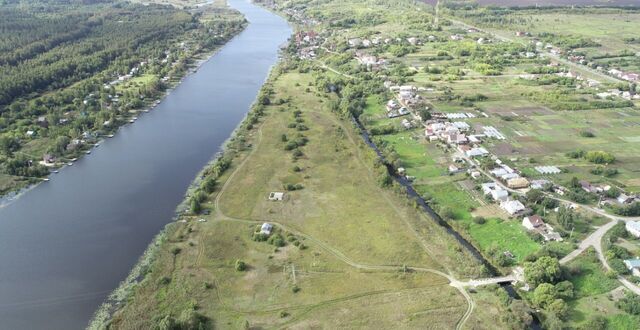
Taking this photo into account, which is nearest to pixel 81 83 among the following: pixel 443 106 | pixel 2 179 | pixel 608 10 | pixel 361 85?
pixel 2 179

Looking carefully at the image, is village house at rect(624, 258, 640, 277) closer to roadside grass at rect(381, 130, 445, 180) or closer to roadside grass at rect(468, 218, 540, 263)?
roadside grass at rect(468, 218, 540, 263)

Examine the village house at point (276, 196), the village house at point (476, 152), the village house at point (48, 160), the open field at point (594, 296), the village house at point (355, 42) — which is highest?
the village house at point (355, 42)

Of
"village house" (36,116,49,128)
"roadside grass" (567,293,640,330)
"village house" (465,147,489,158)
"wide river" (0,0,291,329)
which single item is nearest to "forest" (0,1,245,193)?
"village house" (36,116,49,128)

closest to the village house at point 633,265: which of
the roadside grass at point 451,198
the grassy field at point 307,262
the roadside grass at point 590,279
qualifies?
the roadside grass at point 590,279

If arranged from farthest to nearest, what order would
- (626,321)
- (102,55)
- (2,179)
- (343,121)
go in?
(102,55)
(343,121)
(2,179)
(626,321)

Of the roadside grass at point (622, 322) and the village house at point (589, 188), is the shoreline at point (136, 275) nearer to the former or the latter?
the roadside grass at point (622, 322)

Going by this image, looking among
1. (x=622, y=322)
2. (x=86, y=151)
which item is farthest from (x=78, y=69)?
(x=622, y=322)

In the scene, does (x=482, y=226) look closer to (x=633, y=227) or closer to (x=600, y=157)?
(x=633, y=227)

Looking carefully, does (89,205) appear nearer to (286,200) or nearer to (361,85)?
(286,200)
